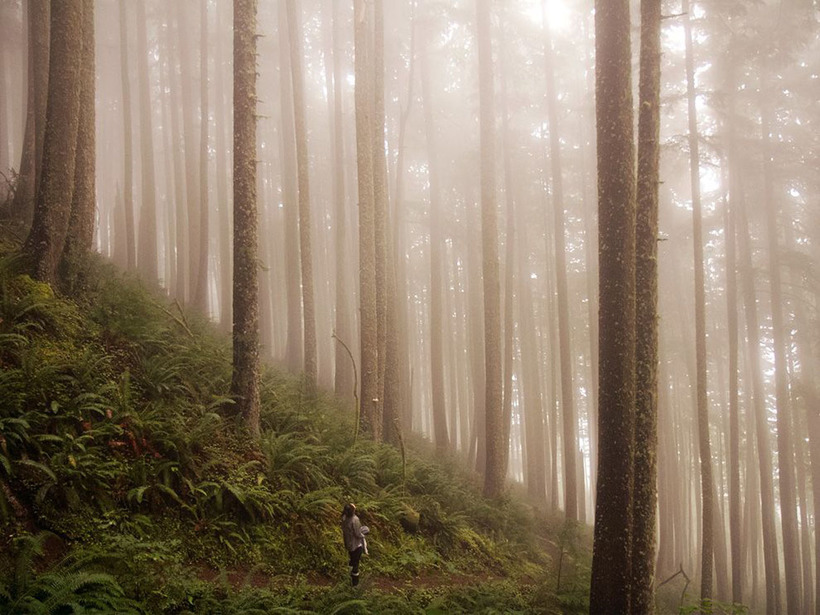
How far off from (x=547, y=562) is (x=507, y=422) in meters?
5.10

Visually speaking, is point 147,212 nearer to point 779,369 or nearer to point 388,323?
point 388,323

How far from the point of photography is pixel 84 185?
32.0 feet

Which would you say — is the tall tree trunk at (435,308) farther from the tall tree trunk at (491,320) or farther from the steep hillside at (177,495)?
the steep hillside at (177,495)

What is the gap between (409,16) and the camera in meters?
22.5

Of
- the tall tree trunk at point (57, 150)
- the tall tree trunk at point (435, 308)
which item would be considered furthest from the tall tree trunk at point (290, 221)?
the tall tree trunk at point (57, 150)

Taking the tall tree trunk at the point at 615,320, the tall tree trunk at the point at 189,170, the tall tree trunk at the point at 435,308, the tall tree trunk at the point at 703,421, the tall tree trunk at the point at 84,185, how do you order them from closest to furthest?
1. the tall tree trunk at the point at 615,320
2. the tall tree trunk at the point at 84,185
3. the tall tree trunk at the point at 703,421
4. the tall tree trunk at the point at 435,308
5. the tall tree trunk at the point at 189,170

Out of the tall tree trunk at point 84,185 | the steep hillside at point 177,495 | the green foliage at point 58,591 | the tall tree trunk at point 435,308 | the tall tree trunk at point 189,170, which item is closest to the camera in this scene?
the green foliage at point 58,591

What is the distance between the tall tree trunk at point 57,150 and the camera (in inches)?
328

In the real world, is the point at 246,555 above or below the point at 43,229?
below

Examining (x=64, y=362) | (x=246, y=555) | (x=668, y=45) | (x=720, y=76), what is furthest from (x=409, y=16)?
(x=246, y=555)

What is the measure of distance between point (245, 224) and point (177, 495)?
4.36m

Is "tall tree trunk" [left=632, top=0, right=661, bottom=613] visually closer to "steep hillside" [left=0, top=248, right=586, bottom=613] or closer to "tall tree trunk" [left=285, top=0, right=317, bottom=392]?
"steep hillside" [left=0, top=248, right=586, bottom=613]

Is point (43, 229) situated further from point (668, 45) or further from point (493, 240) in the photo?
point (668, 45)

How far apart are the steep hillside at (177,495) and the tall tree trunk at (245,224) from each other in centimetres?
54
